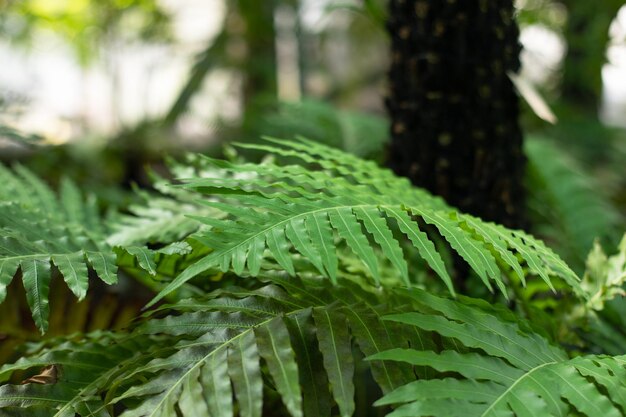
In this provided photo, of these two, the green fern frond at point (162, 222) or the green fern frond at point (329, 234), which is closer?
the green fern frond at point (329, 234)

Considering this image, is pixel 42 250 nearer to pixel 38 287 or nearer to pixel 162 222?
pixel 38 287

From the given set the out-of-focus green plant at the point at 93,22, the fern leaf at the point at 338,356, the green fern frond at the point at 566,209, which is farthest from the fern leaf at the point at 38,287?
the out-of-focus green plant at the point at 93,22

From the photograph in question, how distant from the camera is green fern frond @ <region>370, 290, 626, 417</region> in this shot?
56cm

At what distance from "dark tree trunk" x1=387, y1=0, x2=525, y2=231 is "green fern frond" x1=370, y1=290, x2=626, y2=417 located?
0.52m

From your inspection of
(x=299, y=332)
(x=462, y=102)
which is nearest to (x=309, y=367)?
(x=299, y=332)

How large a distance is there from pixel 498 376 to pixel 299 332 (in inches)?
8.9

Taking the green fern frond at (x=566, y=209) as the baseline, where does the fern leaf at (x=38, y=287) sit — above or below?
above

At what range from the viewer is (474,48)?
117 centimetres

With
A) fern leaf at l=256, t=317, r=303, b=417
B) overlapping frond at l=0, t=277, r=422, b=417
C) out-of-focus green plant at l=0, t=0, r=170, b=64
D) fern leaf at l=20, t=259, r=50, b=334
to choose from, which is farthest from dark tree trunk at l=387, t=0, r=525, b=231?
out-of-focus green plant at l=0, t=0, r=170, b=64

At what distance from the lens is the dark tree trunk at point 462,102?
117 cm

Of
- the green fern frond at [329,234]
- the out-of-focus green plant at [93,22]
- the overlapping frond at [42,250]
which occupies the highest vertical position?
the out-of-focus green plant at [93,22]

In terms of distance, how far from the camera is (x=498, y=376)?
0.61m

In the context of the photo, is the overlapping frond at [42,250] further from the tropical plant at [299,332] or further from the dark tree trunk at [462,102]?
the dark tree trunk at [462,102]

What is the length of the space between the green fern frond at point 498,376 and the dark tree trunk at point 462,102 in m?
0.52
